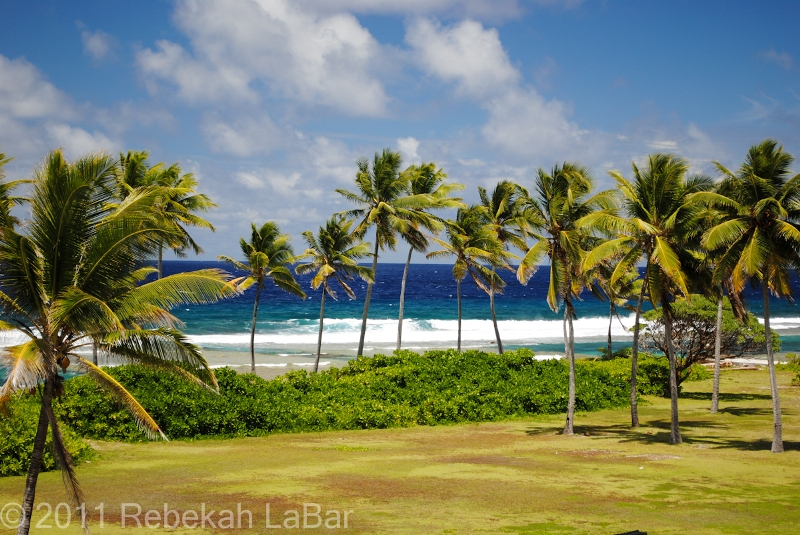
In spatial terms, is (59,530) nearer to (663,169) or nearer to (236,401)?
(236,401)

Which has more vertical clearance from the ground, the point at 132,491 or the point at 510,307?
the point at 510,307

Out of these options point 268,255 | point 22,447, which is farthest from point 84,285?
point 268,255

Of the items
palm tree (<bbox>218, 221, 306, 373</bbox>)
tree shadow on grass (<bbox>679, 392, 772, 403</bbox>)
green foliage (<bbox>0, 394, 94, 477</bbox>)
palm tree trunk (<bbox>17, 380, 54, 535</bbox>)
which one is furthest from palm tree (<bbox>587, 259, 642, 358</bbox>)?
palm tree trunk (<bbox>17, 380, 54, 535</bbox>)

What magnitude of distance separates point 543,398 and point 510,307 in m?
67.3

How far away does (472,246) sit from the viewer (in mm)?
36469

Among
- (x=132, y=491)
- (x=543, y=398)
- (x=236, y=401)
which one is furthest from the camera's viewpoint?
(x=543, y=398)

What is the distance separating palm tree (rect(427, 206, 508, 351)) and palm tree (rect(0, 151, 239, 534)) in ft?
83.2

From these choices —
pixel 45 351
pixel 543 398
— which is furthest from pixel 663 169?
pixel 45 351

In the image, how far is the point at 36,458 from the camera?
9.79 m

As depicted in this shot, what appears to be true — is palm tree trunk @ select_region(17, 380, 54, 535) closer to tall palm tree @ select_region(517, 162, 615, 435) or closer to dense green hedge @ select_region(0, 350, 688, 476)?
dense green hedge @ select_region(0, 350, 688, 476)

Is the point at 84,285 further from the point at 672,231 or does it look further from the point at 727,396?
the point at 727,396

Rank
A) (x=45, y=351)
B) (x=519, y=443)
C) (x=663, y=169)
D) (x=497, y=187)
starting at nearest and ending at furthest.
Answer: (x=45, y=351)
(x=663, y=169)
(x=519, y=443)
(x=497, y=187)

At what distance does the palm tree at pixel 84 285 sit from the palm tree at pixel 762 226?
42.5ft

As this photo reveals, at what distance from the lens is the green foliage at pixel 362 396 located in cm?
2069
